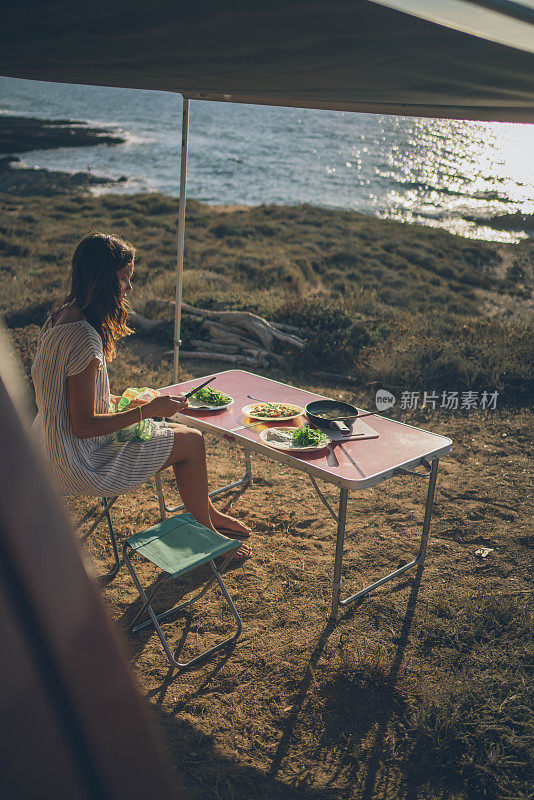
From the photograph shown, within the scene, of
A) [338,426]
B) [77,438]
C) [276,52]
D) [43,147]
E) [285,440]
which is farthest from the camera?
[43,147]

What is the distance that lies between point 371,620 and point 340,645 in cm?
27

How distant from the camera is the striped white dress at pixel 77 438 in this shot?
292 cm

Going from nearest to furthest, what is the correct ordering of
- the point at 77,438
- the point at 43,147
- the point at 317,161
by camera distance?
the point at 77,438 → the point at 43,147 → the point at 317,161

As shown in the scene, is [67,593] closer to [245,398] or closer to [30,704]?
[30,704]

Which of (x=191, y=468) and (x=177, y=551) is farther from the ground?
(x=191, y=468)

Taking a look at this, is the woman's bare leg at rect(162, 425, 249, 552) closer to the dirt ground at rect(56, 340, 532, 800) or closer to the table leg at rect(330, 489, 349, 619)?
the dirt ground at rect(56, 340, 532, 800)

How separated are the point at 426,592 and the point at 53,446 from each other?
2041 mm

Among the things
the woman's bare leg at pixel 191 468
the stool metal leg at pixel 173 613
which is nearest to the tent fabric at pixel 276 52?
the woman's bare leg at pixel 191 468

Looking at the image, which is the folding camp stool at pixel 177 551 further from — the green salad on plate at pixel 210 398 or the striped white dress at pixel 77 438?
the green salad on plate at pixel 210 398

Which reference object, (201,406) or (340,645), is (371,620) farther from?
(201,406)

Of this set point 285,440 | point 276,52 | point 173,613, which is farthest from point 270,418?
point 276,52

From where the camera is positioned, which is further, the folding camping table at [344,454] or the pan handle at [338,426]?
the pan handle at [338,426]

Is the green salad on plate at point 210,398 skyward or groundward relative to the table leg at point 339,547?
skyward

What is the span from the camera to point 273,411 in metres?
3.67
